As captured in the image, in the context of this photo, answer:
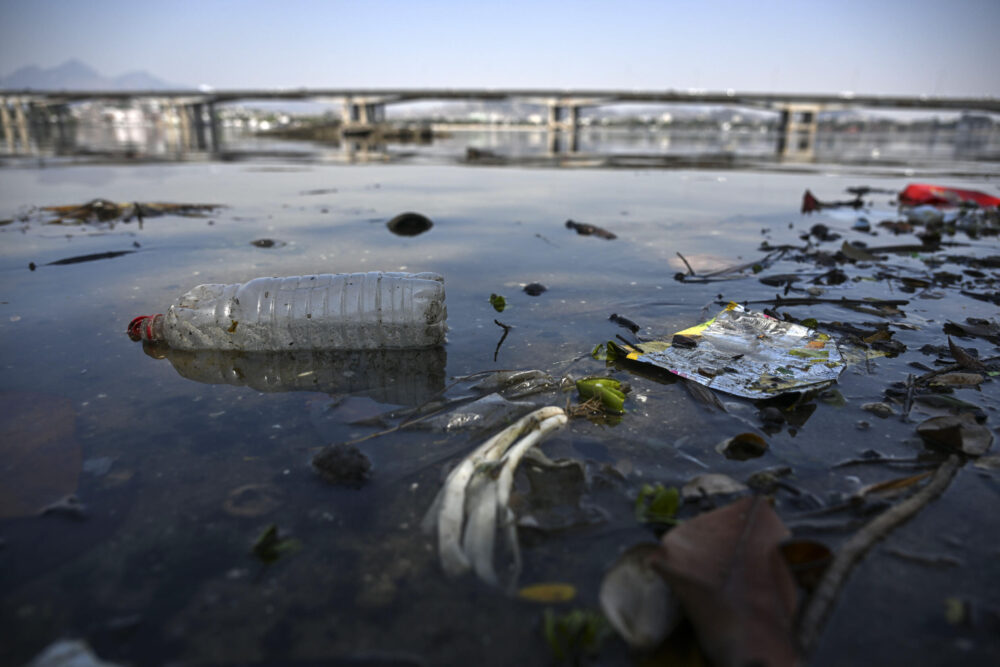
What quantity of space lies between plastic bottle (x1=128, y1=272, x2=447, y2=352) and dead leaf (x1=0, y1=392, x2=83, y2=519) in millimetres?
831

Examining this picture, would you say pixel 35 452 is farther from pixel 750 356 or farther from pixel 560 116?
pixel 560 116

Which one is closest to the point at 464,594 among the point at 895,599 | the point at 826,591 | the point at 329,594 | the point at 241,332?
the point at 329,594

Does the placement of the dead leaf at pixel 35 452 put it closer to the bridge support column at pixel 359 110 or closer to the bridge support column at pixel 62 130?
the bridge support column at pixel 62 130

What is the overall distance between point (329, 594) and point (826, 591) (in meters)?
1.44

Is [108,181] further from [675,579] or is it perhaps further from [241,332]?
[675,579]

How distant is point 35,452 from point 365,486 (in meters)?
1.47

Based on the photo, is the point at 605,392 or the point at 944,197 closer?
the point at 605,392

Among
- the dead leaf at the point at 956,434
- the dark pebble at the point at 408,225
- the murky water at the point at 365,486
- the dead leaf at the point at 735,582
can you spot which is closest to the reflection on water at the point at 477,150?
the dark pebble at the point at 408,225

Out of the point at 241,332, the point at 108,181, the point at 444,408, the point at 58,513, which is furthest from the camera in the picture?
the point at 108,181

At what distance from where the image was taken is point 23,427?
7.95 ft

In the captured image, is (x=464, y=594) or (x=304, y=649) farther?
(x=464, y=594)

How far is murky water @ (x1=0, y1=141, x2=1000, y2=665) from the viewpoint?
1433 millimetres

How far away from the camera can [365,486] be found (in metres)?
2.04

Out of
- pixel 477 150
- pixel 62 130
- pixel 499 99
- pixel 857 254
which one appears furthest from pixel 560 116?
pixel 857 254
